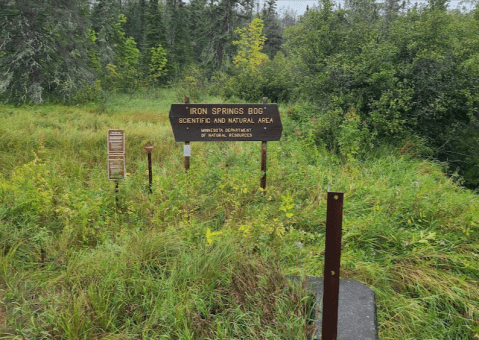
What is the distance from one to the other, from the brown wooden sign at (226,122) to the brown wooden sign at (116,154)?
858mm

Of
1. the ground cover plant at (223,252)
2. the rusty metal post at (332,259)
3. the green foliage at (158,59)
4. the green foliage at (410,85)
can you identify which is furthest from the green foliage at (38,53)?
the green foliage at (158,59)

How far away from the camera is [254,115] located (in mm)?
5805

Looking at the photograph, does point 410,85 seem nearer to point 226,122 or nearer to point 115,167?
point 226,122

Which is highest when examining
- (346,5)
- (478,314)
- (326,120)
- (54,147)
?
(346,5)

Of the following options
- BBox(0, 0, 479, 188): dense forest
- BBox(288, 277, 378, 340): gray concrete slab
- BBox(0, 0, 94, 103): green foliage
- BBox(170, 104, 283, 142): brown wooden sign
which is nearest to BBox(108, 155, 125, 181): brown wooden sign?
BBox(170, 104, 283, 142): brown wooden sign

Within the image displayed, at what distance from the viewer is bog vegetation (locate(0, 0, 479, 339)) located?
2.98m

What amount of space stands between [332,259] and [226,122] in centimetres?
418

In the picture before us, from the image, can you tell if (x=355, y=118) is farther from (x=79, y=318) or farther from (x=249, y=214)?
(x=79, y=318)

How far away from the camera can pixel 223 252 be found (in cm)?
359

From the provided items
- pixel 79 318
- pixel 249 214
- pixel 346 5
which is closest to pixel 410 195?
pixel 249 214

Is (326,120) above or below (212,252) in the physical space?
above

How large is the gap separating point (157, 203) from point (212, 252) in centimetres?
179

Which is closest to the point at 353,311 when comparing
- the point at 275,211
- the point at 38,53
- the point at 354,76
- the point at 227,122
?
the point at 275,211

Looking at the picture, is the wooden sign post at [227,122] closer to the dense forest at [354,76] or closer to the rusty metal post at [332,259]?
the dense forest at [354,76]
